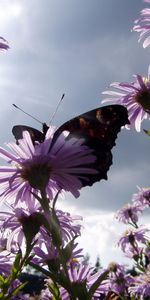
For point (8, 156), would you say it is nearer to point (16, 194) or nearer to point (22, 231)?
point (16, 194)

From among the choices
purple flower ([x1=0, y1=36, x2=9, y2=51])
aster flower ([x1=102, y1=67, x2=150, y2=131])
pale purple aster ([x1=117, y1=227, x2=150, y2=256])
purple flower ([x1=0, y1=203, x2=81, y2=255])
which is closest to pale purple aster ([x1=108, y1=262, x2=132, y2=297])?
pale purple aster ([x1=117, y1=227, x2=150, y2=256])

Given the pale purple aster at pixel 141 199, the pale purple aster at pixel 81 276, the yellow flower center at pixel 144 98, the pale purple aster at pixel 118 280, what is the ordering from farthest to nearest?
the pale purple aster at pixel 141 199, the pale purple aster at pixel 118 280, the yellow flower center at pixel 144 98, the pale purple aster at pixel 81 276

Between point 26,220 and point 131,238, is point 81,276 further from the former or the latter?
point 131,238

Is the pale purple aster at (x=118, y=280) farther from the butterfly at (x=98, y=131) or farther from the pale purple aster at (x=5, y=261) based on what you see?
the butterfly at (x=98, y=131)

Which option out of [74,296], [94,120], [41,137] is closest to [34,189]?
[41,137]

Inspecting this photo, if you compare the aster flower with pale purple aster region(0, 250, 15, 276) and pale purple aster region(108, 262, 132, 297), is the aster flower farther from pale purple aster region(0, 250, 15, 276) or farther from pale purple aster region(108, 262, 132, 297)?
pale purple aster region(108, 262, 132, 297)

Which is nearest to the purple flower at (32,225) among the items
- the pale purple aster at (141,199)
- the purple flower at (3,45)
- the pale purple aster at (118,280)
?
the purple flower at (3,45)
